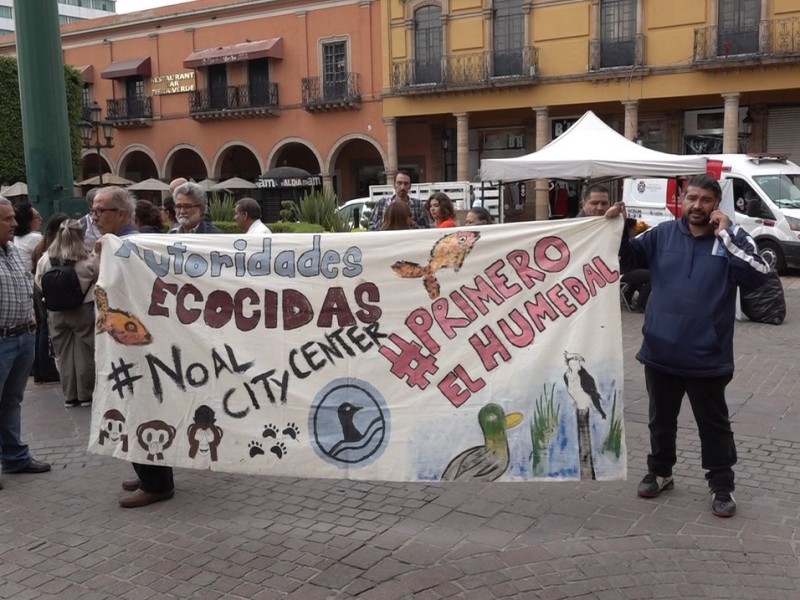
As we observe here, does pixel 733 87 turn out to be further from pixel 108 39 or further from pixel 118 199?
pixel 108 39

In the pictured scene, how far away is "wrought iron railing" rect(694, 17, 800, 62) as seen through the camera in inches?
838

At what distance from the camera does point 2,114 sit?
25625 millimetres

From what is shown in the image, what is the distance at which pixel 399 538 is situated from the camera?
395 centimetres

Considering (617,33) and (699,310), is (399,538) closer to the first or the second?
(699,310)

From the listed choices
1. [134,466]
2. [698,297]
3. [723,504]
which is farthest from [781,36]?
[134,466]

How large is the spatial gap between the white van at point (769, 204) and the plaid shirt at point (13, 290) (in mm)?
12863

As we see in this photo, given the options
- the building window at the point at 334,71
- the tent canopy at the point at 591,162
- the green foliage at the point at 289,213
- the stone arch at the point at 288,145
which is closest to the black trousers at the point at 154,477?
the tent canopy at the point at 591,162

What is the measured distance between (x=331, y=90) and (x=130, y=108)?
10127mm

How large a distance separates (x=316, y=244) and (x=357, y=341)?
1.80 feet

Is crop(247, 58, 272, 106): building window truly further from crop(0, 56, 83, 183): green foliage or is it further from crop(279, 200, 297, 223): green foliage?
crop(279, 200, 297, 223): green foliage

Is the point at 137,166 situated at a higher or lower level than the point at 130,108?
lower

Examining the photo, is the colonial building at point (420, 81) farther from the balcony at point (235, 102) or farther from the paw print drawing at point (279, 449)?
the paw print drawing at point (279, 449)

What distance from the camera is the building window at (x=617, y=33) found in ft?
77.6

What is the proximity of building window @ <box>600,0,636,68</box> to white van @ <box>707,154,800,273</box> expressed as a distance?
374 inches
